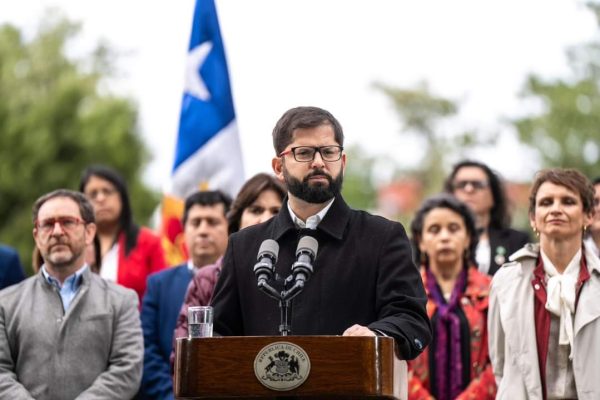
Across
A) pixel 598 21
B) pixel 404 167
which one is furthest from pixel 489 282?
pixel 404 167

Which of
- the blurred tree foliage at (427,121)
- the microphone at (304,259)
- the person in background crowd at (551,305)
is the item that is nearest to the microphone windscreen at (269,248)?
the microphone at (304,259)

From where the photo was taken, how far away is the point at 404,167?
209 ft

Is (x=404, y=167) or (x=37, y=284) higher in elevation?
(x=404, y=167)

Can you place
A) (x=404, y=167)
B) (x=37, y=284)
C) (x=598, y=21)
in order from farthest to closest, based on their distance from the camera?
(x=404, y=167) < (x=598, y=21) < (x=37, y=284)

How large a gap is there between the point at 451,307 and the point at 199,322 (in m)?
3.68

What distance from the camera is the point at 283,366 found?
5.58 metres

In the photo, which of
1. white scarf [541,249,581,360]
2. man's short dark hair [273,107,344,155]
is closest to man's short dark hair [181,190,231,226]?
white scarf [541,249,581,360]

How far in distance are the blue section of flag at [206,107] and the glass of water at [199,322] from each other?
613cm

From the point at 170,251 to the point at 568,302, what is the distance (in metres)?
5.23

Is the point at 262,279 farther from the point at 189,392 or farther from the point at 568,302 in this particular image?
the point at 568,302

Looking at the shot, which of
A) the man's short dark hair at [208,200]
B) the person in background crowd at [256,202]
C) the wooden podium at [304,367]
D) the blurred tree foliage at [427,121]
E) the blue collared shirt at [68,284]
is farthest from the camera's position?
the blurred tree foliage at [427,121]

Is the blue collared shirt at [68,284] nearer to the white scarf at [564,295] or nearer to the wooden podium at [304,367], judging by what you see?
the white scarf at [564,295]

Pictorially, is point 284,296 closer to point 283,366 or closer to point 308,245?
point 308,245

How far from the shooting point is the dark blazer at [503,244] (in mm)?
10359
